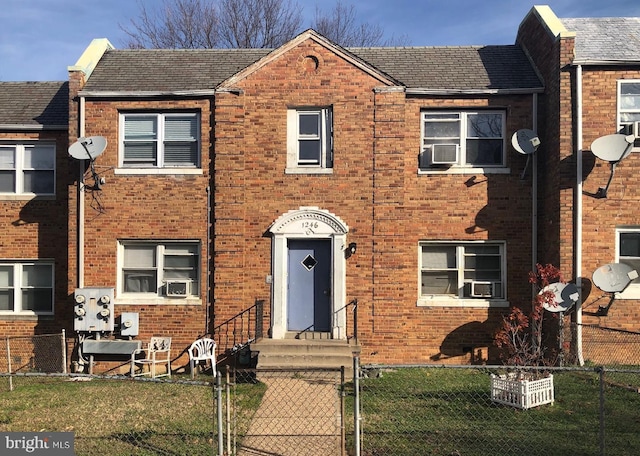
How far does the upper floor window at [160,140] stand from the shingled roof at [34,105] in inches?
72.7

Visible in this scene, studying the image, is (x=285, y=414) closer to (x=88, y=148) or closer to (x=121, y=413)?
(x=121, y=413)

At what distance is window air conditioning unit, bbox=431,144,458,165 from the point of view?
12.0 m

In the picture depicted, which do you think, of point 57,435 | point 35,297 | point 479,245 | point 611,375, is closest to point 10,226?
point 35,297

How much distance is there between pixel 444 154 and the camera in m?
12.0

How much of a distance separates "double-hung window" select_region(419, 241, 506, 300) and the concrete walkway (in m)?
3.30

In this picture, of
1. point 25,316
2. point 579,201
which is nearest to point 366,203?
point 579,201

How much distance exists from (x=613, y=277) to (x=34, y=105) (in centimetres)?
1368

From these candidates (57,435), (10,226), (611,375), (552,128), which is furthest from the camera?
(10,226)

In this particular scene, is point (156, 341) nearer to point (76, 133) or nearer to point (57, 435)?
point (76, 133)

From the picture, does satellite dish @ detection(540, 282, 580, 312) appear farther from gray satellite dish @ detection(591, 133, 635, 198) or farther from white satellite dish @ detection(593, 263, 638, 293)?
gray satellite dish @ detection(591, 133, 635, 198)

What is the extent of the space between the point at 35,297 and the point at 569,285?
11.7 m

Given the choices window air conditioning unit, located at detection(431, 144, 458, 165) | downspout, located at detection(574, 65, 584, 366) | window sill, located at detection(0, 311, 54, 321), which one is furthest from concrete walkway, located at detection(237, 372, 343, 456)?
window sill, located at detection(0, 311, 54, 321)

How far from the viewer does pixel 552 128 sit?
11.8 meters

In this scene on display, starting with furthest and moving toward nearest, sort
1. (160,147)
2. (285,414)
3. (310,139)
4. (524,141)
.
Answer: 1. (160,147)
2. (310,139)
3. (524,141)
4. (285,414)
